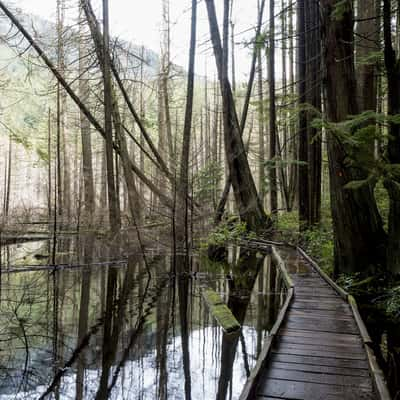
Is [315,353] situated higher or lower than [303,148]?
lower

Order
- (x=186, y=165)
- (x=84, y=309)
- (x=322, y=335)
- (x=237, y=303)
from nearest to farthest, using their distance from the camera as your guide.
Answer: (x=322, y=335) < (x=84, y=309) < (x=237, y=303) < (x=186, y=165)

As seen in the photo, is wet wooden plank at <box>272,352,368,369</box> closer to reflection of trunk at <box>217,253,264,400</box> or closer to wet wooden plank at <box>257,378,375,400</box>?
wet wooden plank at <box>257,378,375,400</box>

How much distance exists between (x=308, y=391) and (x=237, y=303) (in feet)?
16.1

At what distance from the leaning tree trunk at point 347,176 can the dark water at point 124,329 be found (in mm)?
1884

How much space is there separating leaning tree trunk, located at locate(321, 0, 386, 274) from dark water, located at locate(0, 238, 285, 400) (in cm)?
188

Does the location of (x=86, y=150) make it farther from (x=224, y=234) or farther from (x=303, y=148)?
(x=303, y=148)

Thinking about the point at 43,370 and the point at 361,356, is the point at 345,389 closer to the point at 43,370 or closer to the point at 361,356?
the point at 361,356

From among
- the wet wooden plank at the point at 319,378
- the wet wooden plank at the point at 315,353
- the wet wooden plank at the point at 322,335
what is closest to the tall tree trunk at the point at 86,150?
the wet wooden plank at the point at 322,335

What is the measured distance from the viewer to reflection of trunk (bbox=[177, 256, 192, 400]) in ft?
17.2

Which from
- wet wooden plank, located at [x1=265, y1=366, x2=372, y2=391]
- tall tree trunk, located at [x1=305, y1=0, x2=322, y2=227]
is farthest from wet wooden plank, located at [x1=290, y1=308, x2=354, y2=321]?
tall tree trunk, located at [x1=305, y1=0, x2=322, y2=227]

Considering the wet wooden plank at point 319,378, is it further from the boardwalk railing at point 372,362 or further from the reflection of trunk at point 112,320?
the reflection of trunk at point 112,320

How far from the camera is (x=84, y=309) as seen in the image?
26.5ft

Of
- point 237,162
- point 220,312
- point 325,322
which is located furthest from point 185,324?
point 237,162

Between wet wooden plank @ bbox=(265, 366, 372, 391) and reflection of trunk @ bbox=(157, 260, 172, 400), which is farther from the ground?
wet wooden plank @ bbox=(265, 366, 372, 391)
